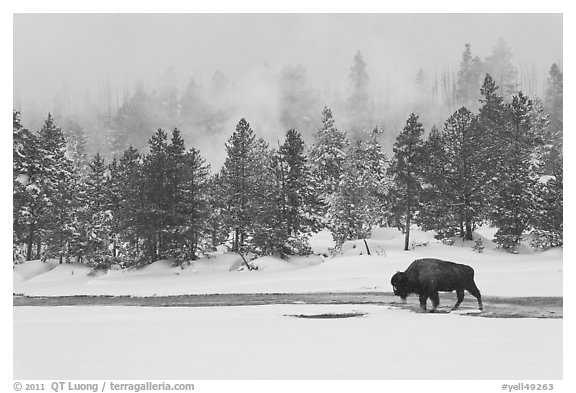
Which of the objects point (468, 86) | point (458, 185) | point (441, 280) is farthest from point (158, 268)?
point (468, 86)

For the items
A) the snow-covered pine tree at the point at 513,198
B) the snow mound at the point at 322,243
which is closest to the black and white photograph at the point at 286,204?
the snow-covered pine tree at the point at 513,198

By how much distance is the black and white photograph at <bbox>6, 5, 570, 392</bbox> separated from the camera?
30.3ft

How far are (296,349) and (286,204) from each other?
1238 inches

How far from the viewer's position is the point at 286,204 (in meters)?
40.2

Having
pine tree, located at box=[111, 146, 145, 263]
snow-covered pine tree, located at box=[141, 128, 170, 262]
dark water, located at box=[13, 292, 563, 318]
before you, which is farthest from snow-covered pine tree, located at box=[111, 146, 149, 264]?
dark water, located at box=[13, 292, 563, 318]

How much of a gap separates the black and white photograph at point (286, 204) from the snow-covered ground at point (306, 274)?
253mm

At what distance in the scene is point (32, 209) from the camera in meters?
40.4

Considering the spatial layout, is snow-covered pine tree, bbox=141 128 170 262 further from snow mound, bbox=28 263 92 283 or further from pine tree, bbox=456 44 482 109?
pine tree, bbox=456 44 482 109

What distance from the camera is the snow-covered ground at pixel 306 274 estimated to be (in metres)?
23.0

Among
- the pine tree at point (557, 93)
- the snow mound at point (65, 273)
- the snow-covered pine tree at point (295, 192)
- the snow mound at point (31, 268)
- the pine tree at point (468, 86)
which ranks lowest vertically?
the snow mound at point (65, 273)

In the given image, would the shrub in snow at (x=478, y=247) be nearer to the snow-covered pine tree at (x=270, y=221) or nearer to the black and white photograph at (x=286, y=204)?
the black and white photograph at (x=286, y=204)

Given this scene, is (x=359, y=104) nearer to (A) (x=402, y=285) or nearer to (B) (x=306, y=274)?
(B) (x=306, y=274)

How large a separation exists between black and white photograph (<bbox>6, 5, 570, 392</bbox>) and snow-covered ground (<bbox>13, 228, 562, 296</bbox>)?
0.25m

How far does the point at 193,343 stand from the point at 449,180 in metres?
34.0
